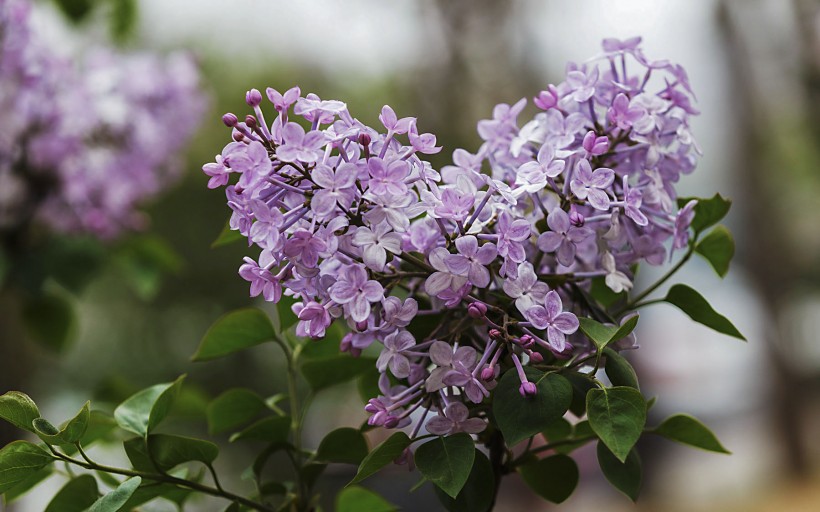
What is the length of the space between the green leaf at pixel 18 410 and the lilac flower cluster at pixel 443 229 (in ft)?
0.32

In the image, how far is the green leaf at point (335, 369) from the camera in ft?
1.34

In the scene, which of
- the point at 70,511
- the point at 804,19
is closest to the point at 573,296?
the point at 70,511

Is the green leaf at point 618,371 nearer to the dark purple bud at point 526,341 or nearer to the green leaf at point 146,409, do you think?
the dark purple bud at point 526,341

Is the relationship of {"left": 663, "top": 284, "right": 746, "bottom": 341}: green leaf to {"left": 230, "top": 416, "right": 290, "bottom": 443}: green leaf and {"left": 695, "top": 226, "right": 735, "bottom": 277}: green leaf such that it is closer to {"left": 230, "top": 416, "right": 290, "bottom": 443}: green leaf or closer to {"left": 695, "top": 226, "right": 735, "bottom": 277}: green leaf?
{"left": 695, "top": 226, "right": 735, "bottom": 277}: green leaf

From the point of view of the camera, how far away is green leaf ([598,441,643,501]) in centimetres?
34

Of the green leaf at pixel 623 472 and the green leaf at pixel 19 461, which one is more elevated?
the green leaf at pixel 19 461

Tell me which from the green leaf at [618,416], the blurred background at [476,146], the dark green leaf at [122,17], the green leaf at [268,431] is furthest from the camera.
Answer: the blurred background at [476,146]

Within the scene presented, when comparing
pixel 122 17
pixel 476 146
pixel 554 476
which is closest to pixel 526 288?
pixel 554 476

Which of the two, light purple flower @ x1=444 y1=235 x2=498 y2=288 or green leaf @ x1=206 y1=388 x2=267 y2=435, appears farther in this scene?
green leaf @ x1=206 y1=388 x2=267 y2=435

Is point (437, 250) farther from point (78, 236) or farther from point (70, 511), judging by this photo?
point (78, 236)

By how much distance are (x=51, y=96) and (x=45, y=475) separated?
0.52 metres

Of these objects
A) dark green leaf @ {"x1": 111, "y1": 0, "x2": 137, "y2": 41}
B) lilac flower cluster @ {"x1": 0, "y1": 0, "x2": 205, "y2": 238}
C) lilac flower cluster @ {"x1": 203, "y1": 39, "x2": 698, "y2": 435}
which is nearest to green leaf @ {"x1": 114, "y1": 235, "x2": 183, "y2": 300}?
lilac flower cluster @ {"x1": 0, "y1": 0, "x2": 205, "y2": 238}

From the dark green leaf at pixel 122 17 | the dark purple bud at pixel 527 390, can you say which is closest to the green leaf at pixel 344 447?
the dark purple bud at pixel 527 390

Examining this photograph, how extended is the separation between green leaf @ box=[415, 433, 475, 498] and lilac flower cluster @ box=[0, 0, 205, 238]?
596 mm
